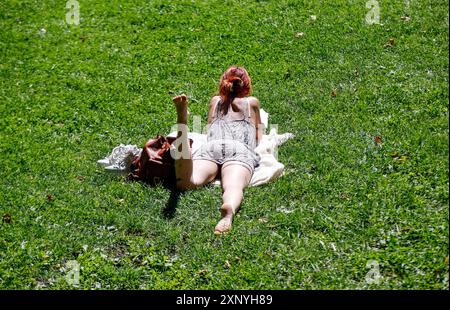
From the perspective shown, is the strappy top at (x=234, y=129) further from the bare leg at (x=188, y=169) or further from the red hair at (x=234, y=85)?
the bare leg at (x=188, y=169)

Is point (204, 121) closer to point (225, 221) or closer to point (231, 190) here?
point (231, 190)

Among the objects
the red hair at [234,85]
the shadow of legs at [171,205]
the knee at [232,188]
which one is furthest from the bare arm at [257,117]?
the shadow of legs at [171,205]

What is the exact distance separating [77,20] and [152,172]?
532cm

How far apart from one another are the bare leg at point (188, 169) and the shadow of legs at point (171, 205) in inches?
3.3

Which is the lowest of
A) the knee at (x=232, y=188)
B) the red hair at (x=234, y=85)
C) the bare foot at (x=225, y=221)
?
the bare foot at (x=225, y=221)

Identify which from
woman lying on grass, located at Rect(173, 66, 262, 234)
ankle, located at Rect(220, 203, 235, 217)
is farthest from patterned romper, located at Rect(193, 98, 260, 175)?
ankle, located at Rect(220, 203, 235, 217)

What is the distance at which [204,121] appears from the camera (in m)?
8.21

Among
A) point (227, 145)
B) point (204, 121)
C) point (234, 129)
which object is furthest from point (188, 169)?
point (204, 121)

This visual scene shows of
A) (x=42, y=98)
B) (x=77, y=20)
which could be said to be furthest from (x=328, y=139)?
(x=77, y=20)

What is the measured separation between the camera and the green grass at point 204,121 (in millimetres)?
5625

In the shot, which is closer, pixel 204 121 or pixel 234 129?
pixel 234 129

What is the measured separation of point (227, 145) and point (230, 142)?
59mm
